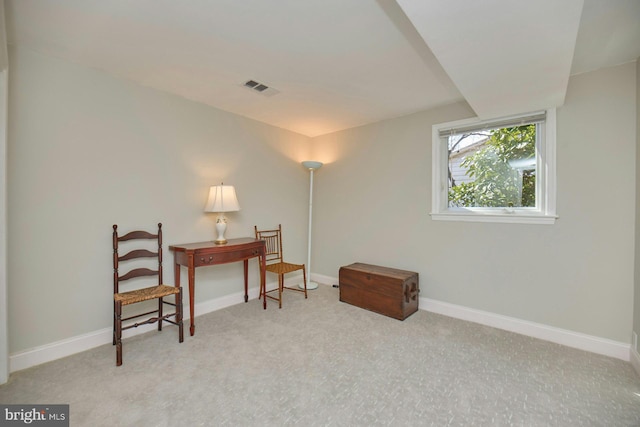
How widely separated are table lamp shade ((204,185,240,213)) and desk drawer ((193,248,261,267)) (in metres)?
0.45

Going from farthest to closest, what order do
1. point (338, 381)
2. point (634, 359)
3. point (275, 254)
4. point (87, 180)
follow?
1. point (275, 254)
2. point (87, 180)
3. point (634, 359)
4. point (338, 381)

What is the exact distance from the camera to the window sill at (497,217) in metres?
2.41

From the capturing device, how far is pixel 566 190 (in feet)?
7.60

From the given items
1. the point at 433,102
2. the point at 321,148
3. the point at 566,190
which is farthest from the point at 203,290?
the point at 566,190

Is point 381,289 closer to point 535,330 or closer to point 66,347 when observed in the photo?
point 535,330

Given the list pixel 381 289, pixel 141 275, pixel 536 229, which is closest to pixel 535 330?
pixel 536 229

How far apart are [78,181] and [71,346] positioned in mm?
1270

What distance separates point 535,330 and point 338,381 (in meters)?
1.86

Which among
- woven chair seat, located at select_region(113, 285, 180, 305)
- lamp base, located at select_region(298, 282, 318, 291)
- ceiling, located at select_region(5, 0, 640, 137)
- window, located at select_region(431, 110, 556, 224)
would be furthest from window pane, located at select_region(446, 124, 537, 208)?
woven chair seat, located at select_region(113, 285, 180, 305)

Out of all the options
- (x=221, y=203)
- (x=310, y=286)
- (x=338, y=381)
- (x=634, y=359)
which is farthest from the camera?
(x=310, y=286)

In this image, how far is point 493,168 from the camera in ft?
9.07

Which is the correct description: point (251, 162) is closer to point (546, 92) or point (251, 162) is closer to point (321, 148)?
point (321, 148)

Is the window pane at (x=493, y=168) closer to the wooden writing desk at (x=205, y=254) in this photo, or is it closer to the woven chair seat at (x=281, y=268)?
the woven chair seat at (x=281, y=268)

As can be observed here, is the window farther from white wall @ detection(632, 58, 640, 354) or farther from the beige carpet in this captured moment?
the beige carpet
